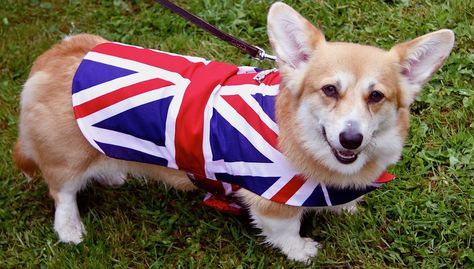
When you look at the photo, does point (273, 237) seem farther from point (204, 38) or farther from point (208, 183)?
point (204, 38)

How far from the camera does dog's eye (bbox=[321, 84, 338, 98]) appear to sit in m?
3.03

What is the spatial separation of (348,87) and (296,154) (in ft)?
1.47

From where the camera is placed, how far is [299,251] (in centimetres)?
Result: 371

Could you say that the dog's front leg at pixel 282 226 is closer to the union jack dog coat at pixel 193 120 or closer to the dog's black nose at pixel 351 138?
the union jack dog coat at pixel 193 120

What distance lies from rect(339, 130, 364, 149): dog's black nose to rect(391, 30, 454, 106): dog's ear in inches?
17.6

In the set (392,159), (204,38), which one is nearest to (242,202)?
(392,159)

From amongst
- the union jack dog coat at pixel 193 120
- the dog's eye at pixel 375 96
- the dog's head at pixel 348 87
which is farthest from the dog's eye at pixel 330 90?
the union jack dog coat at pixel 193 120

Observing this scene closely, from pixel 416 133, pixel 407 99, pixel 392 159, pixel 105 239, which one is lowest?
pixel 105 239

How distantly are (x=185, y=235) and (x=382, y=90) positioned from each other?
1628 mm

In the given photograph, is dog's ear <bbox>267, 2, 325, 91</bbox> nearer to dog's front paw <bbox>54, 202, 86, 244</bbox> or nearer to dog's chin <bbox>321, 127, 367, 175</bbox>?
dog's chin <bbox>321, 127, 367, 175</bbox>

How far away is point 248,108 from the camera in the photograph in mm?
3320

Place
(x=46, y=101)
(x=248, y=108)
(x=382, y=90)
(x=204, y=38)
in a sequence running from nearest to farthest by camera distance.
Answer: (x=382, y=90)
(x=248, y=108)
(x=46, y=101)
(x=204, y=38)

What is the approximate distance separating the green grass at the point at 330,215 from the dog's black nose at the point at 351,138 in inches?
37.8

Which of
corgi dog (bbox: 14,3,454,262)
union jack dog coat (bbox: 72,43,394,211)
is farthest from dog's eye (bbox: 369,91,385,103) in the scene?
union jack dog coat (bbox: 72,43,394,211)
